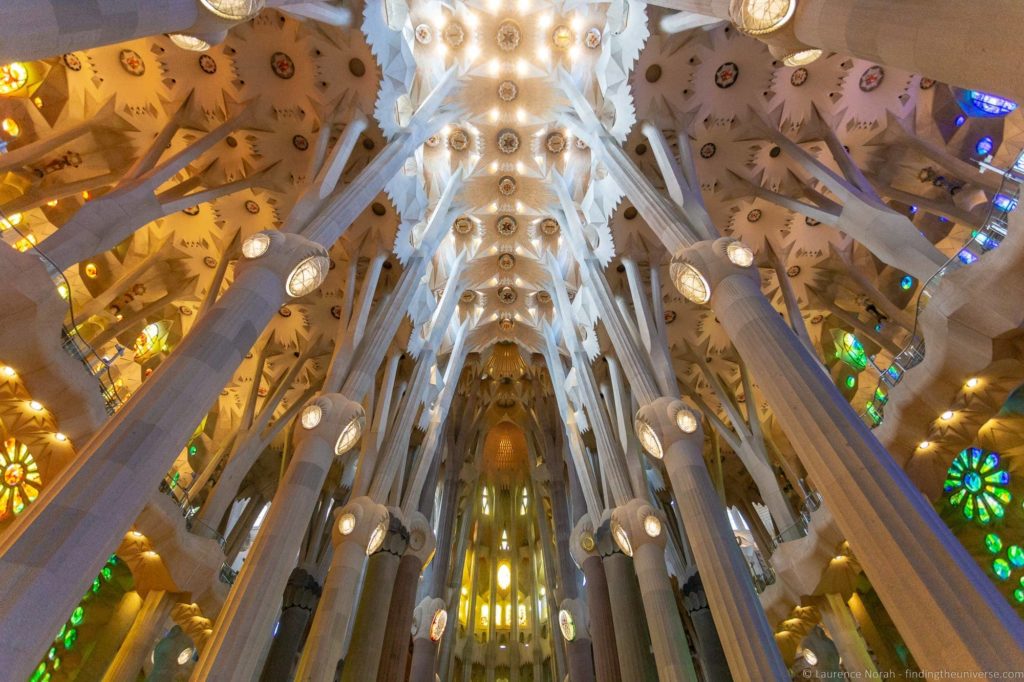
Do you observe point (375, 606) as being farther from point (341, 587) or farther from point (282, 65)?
point (282, 65)

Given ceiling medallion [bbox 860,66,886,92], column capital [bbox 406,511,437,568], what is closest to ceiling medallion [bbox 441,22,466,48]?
ceiling medallion [bbox 860,66,886,92]

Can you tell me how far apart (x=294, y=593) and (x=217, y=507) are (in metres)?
3.97

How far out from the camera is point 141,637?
11953 millimetres

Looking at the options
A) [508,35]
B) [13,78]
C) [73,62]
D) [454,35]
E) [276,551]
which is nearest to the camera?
[276,551]

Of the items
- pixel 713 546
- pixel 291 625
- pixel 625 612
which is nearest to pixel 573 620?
pixel 625 612

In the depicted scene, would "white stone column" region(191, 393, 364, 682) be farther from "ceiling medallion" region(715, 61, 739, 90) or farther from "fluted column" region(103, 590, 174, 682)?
"ceiling medallion" region(715, 61, 739, 90)

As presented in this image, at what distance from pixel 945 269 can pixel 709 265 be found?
3.93m

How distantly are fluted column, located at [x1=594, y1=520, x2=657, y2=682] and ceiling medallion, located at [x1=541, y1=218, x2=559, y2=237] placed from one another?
36.7 feet

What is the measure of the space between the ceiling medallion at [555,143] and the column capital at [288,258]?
1204 cm

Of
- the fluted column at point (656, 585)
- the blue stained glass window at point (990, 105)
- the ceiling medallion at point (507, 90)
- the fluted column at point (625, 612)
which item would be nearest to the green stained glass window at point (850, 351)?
the blue stained glass window at point (990, 105)

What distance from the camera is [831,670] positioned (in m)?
16.6

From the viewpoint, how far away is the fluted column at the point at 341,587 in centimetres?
1049

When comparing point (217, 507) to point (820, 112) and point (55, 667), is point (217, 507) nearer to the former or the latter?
point (55, 667)

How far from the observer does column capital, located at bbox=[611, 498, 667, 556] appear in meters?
12.2
